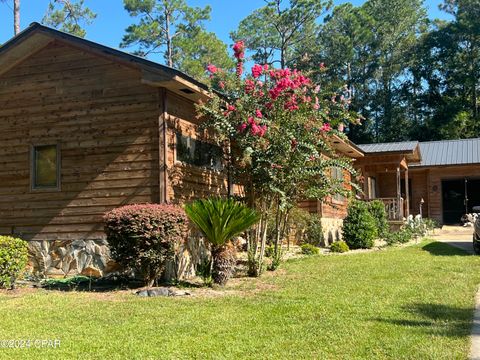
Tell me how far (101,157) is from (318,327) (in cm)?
649

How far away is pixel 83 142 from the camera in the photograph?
10680mm

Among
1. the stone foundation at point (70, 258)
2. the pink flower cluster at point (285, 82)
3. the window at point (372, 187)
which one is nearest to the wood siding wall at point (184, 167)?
the stone foundation at point (70, 258)

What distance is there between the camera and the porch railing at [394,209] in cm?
2038

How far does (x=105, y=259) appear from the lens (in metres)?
10.2

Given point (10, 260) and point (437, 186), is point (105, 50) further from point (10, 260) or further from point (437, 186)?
point (437, 186)

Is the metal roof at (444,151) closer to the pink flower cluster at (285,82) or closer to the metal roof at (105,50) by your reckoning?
the pink flower cluster at (285,82)

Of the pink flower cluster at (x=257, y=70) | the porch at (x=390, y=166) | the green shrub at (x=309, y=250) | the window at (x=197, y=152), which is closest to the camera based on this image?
the pink flower cluster at (x=257, y=70)

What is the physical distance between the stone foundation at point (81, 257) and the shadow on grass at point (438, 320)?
4753 mm

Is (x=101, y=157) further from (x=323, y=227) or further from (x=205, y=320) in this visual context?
(x=323, y=227)

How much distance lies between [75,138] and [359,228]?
875cm

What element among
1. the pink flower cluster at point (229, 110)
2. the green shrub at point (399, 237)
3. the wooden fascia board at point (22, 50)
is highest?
the wooden fascia board at point (22, 50)

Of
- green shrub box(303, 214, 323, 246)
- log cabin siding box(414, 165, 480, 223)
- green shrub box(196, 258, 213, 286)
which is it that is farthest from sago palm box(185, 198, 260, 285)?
log cabin siding box(414, 165, 480, 223)

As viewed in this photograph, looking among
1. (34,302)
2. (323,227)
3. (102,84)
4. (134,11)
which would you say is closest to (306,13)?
(134,11)

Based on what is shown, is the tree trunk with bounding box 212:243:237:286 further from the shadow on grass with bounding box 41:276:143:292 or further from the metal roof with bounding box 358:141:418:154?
the metal roof with bounding box 358:141:418:154
